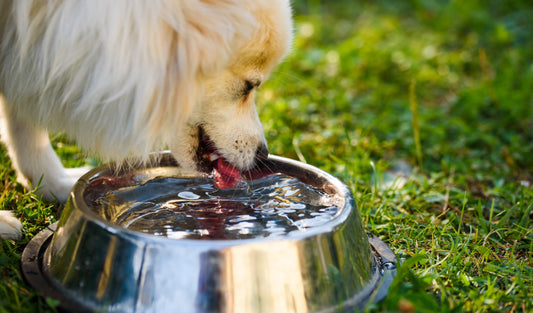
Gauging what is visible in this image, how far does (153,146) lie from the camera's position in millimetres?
1694

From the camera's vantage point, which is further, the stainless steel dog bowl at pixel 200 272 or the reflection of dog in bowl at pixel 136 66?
the reflection of dog in bowl at pixel 136 66

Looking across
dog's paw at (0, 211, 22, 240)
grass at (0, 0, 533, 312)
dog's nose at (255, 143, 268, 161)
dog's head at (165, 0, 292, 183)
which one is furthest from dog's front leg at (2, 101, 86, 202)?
dog's nose at (255, 143, 268, 161)

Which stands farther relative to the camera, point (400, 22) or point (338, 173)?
point (400, 22)

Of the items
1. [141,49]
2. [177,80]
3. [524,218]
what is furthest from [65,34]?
[524,218]

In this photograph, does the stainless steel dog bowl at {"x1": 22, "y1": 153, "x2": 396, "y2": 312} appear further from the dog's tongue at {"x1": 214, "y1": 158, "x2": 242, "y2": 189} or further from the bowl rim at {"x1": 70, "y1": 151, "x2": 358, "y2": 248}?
the dog's tongue at {"x1": 214, "y1": 158, "x2": 242, "y2": 189}

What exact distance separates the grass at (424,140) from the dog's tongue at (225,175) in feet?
1.71

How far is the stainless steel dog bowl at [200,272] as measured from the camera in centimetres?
129

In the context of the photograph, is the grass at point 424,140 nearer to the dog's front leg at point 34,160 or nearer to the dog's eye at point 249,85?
the dog's front leg at point 34,160

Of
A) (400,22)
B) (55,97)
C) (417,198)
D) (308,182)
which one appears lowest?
(400,22)

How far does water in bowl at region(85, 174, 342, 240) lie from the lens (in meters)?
1.64

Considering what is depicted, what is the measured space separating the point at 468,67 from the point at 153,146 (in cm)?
336

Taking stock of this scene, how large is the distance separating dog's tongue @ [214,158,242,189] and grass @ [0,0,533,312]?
521mm

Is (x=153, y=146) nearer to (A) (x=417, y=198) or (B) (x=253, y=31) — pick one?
(B) (x=253, y=31)

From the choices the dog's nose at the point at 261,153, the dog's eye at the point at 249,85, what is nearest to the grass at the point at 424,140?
the dog's nose at the point at 261,153
